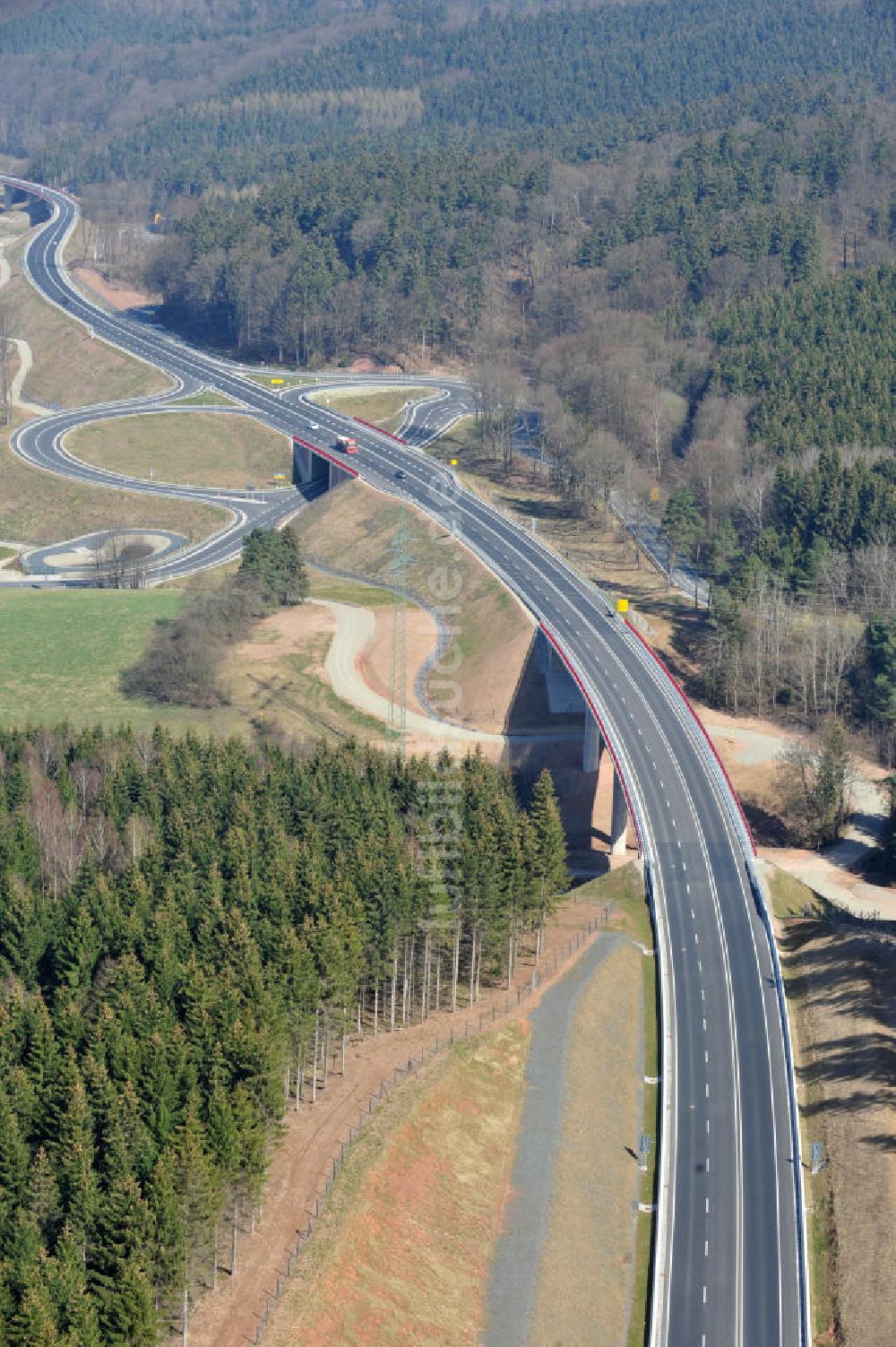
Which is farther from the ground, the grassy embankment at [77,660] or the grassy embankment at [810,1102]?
the grassy embankment at [77,660]

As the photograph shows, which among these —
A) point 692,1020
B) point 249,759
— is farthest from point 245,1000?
point 249,759

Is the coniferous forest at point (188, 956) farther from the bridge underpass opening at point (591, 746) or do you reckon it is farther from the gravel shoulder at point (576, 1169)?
the bridge underpass opening at point (591, 746)

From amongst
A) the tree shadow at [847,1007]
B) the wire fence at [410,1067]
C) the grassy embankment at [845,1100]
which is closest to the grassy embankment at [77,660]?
the wire fence at [410,1067]

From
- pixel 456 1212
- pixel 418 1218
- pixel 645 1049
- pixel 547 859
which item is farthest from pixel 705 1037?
pixel 418 1218

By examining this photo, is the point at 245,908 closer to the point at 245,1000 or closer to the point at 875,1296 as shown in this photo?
the point at 245,1000

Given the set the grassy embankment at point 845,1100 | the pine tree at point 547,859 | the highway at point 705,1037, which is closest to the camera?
the grassy embankment at point 845,1100

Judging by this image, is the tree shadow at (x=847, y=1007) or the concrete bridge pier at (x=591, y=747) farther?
the concrete bridge pier at (x=591, y=747)

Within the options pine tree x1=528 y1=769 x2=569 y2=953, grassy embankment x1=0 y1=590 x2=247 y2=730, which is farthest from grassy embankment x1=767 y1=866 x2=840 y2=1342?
grassy embankment x1=0 y1=590 x2=247 y2=730
